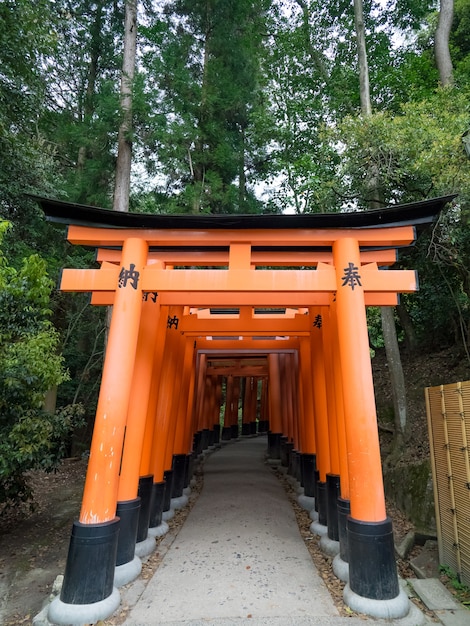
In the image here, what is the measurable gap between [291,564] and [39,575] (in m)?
3.35

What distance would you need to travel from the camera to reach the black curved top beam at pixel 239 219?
4.34 meters

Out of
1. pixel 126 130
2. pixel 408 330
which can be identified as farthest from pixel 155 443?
pixel 408 330

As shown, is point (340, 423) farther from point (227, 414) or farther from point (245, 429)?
point (245, 429)

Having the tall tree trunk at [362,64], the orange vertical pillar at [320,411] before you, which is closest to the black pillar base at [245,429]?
the orange vertical pillar at [320,411]

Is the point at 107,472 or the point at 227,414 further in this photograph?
the point at 227,414

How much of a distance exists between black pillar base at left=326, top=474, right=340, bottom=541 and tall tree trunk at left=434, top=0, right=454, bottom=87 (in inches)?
362

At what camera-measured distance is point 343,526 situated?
4582 millimetres

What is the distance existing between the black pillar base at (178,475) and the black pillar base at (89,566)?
13.5 feet

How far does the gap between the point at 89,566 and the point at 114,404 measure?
1475mm

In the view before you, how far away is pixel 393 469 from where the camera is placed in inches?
299

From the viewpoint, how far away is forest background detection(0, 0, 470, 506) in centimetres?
607

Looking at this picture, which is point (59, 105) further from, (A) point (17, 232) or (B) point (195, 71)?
(A) point (17, 232)

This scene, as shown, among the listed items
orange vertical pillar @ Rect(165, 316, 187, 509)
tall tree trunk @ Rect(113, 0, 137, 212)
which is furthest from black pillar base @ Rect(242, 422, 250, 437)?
tall tree trunk @ Rect(113, 0, 137, 212)

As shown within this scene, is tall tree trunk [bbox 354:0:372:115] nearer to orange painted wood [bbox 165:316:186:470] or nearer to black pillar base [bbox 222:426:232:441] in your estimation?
orange painted wood [bbox 165:316:186:470]
